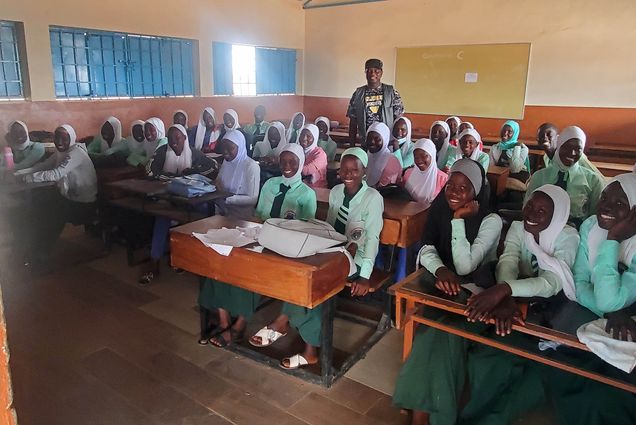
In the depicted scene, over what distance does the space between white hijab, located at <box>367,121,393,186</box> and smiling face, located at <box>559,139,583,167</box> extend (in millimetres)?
1394

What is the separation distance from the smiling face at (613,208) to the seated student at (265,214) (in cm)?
154

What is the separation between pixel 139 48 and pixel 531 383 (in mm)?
6474

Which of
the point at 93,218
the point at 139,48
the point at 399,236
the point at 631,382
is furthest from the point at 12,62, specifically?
the point at 631,382

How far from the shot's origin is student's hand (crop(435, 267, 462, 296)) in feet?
6.64

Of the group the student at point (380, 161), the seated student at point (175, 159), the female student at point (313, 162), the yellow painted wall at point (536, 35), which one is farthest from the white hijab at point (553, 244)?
the yellow painted wall at point (536, 35)

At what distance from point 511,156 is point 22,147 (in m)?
4.95

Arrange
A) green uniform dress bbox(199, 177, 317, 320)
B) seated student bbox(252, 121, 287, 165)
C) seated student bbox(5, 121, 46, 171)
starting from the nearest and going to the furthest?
green uniform dress bbox(199, 177, 317, 320), seated student bbox(5, 121, 46, 171), seated student bbox(252, 121, 287, 165)

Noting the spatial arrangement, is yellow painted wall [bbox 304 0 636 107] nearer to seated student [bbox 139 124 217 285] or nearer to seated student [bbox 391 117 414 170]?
seated student [bbox 391 117 414 170]

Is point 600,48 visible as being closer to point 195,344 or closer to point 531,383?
point 531,383

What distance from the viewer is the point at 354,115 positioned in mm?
5180

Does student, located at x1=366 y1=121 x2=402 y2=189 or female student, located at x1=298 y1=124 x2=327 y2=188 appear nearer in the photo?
student, located at x1=366 y1=121 x2=402 y2=189

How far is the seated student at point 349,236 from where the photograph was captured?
8.41ft

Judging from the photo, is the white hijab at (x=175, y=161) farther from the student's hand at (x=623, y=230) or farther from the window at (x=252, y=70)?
the window at (x=252, y=70)

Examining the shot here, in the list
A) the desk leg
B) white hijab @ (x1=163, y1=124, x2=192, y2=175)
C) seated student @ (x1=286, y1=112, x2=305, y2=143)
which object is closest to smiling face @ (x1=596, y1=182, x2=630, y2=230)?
the desk leg
